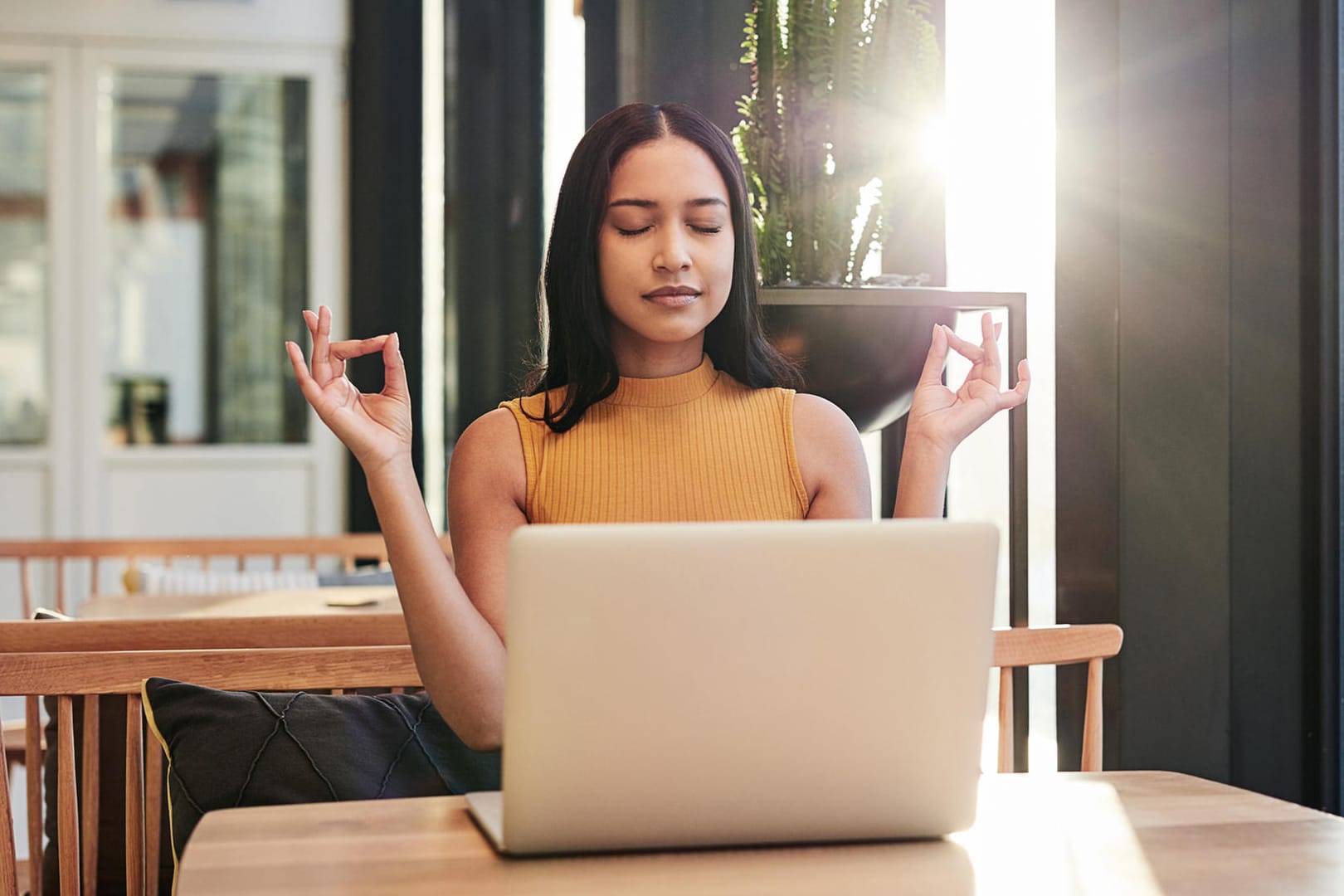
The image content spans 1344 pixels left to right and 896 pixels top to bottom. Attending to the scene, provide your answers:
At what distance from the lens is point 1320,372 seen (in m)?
1.40

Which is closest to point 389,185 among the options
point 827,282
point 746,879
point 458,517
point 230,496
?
point 230,496

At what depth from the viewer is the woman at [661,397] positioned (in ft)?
3.87

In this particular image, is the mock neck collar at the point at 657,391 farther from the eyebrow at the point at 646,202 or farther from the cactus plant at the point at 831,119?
the cactus plant at the point at 831,119

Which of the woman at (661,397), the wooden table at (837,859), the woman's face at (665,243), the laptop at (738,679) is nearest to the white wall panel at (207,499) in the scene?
the woman at (661,397)

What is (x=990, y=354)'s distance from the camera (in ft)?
3.89

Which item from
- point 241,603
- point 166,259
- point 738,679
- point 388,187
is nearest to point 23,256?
point 166,259

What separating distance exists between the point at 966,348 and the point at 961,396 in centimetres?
5

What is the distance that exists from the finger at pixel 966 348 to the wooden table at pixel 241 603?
3.55 ft

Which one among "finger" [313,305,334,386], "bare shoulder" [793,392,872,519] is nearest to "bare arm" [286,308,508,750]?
"finger" [313,305,334,386]

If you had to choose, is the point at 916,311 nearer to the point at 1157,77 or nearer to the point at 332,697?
the point at 1157,77

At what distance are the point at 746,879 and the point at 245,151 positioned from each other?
167 inches

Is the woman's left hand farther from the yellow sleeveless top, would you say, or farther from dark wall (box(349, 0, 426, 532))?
dark wall (box(349, 0, 426, 532))

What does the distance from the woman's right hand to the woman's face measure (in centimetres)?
22

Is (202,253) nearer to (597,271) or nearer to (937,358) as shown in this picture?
(597,271)
